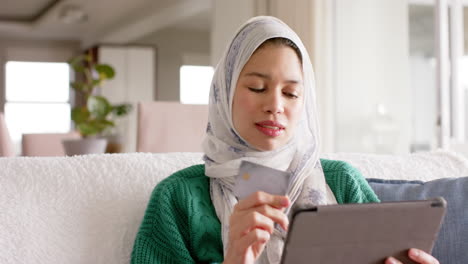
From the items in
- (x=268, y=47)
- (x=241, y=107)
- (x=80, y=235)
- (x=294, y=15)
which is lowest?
(x=80, y=235)

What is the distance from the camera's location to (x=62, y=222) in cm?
137

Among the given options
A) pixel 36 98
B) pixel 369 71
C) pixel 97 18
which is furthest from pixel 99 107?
pixel 36 98

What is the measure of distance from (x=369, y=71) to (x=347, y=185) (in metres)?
3.74

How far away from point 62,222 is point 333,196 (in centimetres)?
57

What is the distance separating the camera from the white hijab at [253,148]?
4.36ft

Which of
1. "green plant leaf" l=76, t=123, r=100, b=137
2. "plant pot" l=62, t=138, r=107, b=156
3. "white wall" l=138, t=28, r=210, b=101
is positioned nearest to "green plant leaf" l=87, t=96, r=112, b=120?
"green plant leaf" l=76, t=123, r=100, b=137

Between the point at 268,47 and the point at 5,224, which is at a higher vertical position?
the point at 268,47

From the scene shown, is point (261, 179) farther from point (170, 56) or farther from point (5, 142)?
point (170, 56)

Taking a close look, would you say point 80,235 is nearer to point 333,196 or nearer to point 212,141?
point 212,141

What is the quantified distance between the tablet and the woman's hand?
60 millimetres

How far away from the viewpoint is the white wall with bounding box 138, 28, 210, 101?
33.3ft

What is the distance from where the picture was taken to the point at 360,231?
101 cm

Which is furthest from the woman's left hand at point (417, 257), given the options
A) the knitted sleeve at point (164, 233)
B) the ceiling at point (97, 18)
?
the ceiling at point (97, 18)

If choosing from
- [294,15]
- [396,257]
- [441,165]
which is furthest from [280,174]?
[294,15]
